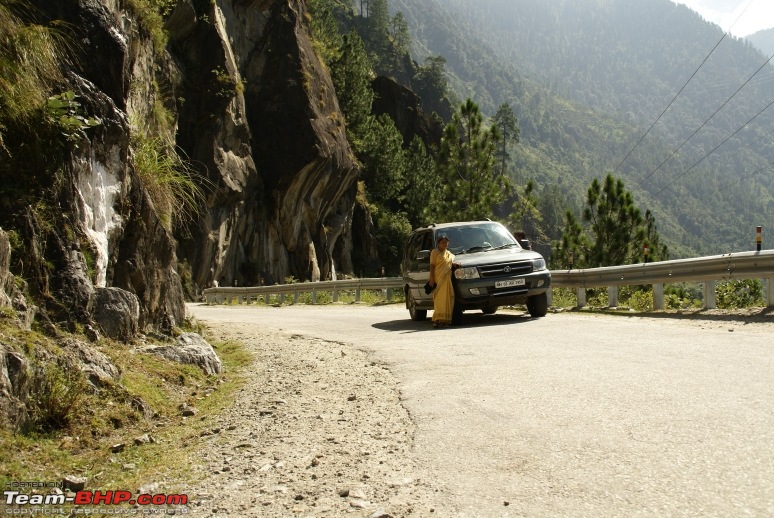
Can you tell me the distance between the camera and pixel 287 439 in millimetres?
5086

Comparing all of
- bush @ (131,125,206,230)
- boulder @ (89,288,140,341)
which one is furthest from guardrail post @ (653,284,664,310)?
boulder @ (89,288,140,341)

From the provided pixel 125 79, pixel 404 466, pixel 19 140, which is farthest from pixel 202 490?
pixel 125 79

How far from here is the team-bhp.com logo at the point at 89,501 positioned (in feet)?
11.9

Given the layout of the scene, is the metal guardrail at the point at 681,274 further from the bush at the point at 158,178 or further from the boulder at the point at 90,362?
the boulder at the point at 90,362

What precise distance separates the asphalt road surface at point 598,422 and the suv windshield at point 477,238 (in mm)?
→ 4592

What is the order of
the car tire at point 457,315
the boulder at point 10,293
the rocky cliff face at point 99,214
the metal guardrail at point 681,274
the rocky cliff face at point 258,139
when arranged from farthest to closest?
the rocky cliff face at point 258,139
the car tire at point 457,315
the metal guardrail at point 681,274
the rocky cliff face at point 99,214
the boulder at point 10,293

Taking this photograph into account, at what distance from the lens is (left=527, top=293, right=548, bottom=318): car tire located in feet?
44.7

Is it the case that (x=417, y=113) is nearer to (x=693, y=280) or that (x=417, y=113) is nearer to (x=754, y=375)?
(x=693, y=280)

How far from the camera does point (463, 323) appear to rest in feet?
44.4

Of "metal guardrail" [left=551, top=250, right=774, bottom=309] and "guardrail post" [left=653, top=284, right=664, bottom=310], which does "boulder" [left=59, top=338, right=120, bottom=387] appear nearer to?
"metal guardrail" [left=551, top=250, right=774, bottom=309]

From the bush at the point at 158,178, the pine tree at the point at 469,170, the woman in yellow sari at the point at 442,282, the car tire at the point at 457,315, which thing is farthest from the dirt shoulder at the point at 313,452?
the pine tree at the point at 469,170

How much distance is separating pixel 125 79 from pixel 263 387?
3995 mm

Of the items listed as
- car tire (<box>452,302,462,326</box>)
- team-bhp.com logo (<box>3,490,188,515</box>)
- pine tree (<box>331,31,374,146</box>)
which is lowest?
team-bhp.com logo (<box>3,490,188,515</box>)

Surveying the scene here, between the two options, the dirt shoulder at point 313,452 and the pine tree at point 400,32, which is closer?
the dirt shoulder at point 313,452
